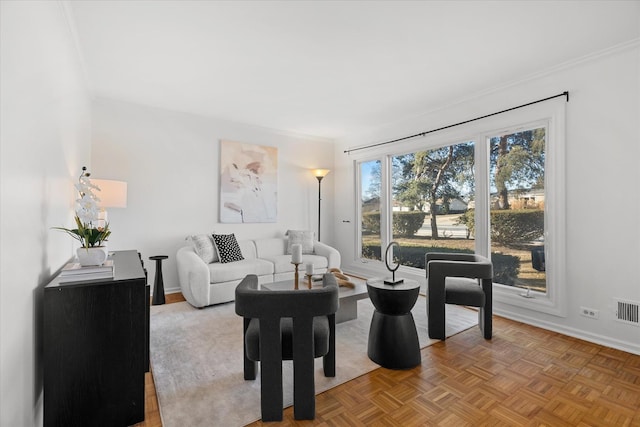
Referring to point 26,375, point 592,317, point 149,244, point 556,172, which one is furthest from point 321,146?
point 26,375

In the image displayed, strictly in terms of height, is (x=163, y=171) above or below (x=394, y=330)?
above

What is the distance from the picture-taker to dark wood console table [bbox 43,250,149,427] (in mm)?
1526

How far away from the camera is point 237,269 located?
3.86 meters

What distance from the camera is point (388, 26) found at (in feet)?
7.77

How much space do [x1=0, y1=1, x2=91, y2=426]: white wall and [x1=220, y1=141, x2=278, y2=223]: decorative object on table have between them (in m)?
2.59

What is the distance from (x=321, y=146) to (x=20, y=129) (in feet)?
15.8

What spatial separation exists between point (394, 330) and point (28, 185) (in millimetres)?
2347

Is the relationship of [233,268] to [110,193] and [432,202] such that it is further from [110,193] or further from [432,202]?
[432,202]

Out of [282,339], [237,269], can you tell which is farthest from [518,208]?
[237,269]

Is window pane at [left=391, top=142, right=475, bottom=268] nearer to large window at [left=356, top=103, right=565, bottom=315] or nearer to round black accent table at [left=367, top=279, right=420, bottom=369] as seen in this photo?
large window at [left=356, top=103, right=565, bottom=315]

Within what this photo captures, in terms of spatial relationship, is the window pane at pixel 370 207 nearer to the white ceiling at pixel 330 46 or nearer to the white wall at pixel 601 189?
the white ceiling at pixel 330 46

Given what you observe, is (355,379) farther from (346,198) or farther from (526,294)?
(346,198)

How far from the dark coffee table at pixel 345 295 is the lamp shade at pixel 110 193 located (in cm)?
163

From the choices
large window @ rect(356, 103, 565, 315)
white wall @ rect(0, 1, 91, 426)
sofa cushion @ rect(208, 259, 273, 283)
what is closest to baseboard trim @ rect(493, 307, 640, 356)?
large window @ rect(356, 103, 565, 315)
